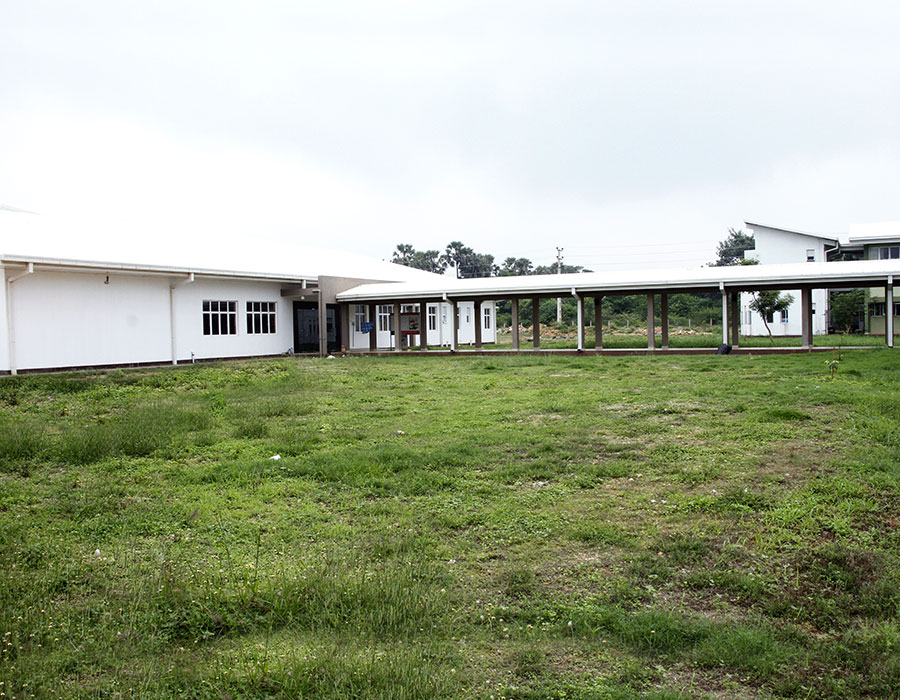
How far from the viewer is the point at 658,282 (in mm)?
23609

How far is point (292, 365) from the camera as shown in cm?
2080

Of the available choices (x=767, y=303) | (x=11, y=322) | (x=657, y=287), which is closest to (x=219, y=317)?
(x=11, y=322)

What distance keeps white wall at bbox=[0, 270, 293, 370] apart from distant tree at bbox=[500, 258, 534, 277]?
5848cm

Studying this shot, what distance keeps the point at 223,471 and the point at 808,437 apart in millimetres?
6357

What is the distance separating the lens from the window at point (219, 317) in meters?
23.5

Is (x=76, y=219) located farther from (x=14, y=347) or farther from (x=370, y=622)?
(x=370, y=622)

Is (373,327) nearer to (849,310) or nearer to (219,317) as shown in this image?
(219,317)

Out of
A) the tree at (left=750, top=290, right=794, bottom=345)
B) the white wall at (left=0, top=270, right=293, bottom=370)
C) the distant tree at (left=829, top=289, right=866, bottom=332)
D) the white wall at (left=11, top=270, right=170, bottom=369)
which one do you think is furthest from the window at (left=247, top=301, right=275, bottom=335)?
the distant tree at (left=829, top=289, right=866, bottom=332)

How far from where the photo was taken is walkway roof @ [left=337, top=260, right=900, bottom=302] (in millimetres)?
22109

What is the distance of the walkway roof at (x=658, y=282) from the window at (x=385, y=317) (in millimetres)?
2843

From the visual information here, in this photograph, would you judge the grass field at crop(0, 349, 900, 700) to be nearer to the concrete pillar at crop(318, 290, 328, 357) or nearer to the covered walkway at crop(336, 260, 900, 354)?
the covered walkway at crop(336, 260, 900, 354)

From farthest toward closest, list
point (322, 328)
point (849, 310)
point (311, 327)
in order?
point (849, 310) → point (311, 327) → point (322, 328)

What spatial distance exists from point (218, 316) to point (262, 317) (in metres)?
2.27

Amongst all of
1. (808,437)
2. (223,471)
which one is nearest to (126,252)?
(223,471)
